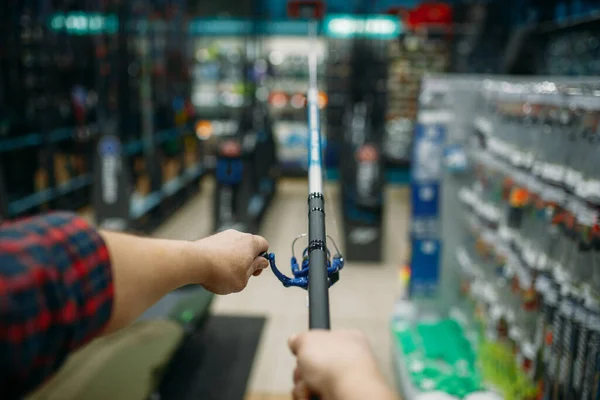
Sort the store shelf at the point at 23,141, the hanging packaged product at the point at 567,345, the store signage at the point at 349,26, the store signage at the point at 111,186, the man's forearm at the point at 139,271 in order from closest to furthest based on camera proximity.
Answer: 1. the man's forearm at the point at 139,271
2. the hanging packaged product at the point at 567,345
3. the store signage at the point at 111,186
4. the store shelf at the point at 23,141
5. the store signage at the point at 349,26

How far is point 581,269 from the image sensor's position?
5.65 ft

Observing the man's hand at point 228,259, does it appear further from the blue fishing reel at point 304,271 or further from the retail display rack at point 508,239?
the retail display rack at point 508,239

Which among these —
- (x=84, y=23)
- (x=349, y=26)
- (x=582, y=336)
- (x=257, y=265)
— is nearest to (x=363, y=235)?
(x=582, y=336)

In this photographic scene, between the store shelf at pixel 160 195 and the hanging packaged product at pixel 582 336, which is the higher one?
the hanging packaged product at pixel 582 336

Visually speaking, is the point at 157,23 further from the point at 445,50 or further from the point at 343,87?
the point at 445,50

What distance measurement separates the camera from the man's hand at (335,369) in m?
0.51

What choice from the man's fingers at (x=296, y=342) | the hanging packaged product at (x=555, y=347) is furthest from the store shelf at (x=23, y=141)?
the man's fingers at (x=296, y=342)

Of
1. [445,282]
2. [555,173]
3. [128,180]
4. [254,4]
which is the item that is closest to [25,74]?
[128,180]

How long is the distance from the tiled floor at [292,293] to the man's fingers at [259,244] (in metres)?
0.04

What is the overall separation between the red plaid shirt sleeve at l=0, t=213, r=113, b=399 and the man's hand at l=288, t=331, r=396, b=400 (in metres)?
0.21

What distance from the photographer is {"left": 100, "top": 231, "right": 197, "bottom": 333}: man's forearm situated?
0.59 metres

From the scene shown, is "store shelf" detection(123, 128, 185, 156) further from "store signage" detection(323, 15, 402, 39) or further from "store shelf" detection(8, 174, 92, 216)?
"store signage" detection(323, 15, 402, 39)

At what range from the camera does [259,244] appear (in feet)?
2.51

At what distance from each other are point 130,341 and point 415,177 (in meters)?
2.04
